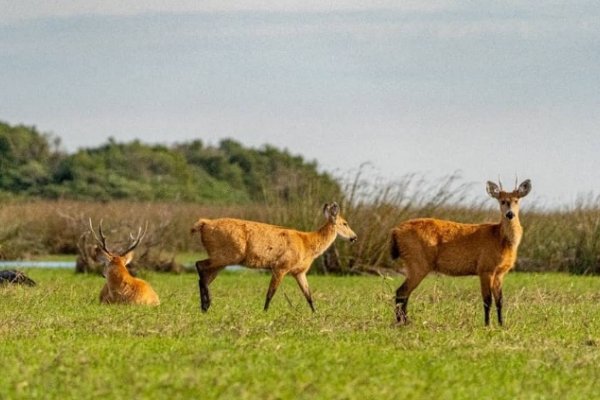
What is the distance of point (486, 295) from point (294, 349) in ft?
11.0

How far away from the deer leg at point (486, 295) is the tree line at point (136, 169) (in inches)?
1153

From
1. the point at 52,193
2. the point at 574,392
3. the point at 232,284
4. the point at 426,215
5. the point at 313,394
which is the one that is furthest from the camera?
the point at 52,193

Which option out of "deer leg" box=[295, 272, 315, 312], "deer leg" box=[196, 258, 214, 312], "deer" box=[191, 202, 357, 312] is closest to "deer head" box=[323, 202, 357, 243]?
"deer" box=[191, 202, 357, 312]

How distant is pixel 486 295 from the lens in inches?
553

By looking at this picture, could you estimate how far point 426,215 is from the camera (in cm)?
2572

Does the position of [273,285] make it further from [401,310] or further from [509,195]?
[509,195]

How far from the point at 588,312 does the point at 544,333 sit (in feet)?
9.86

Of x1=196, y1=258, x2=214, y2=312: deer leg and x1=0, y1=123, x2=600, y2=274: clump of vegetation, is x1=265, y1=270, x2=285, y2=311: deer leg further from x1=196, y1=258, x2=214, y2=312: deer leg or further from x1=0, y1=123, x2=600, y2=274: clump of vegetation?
x1=0, y1=123, x2=600, y2=274: clump of vegetation

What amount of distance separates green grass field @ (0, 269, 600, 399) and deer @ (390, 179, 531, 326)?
0.41 metres

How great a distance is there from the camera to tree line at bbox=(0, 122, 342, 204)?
48.9m

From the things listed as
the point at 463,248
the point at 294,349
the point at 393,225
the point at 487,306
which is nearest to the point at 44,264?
the point at 393,225

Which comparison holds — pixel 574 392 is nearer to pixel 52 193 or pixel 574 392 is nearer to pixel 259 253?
pixel 259 253

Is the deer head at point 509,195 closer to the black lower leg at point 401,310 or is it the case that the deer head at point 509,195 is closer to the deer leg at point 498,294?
the deer leg at point 498,294

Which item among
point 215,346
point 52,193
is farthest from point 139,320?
point 52,193
